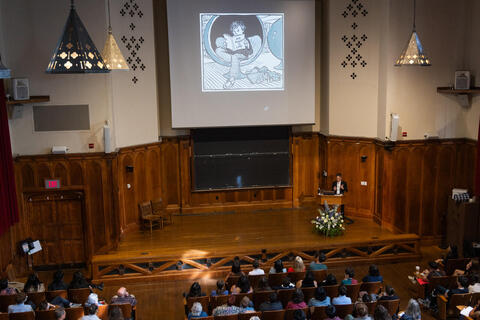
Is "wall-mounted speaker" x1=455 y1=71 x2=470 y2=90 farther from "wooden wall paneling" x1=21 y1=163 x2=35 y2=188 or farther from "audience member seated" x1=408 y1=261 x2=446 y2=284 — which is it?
"wooden wall paneling" x1=21 y1=163 x2=35 y2=188

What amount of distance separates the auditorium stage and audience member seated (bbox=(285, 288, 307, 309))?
3782 millimetres

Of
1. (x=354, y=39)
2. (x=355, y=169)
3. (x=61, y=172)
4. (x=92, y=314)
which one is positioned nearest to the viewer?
(x=92, y=314)

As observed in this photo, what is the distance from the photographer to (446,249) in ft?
44.0

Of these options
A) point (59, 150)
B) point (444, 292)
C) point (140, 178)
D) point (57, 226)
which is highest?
point (59, 150)

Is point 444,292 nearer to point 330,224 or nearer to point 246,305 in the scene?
point 330,224

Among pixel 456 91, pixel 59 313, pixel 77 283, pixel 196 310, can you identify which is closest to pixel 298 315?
pixel 196 310

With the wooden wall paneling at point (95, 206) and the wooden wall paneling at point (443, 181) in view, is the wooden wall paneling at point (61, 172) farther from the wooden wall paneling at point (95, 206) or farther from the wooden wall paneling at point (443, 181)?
the wooden wall paneling at point (443, 181)

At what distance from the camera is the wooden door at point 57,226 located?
1260cm

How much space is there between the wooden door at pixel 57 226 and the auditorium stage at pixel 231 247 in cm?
115

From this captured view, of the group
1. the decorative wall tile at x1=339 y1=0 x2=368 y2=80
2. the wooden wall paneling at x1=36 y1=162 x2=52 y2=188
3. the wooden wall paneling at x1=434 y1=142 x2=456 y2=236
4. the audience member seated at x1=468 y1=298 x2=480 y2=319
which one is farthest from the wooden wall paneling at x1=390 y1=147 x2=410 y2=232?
the wooden wall paneling at x1=36 y1=162 x2=52 y2=188

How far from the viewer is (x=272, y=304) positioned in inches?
328

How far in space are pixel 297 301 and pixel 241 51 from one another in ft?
27.0

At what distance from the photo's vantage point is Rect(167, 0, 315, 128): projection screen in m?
14.2

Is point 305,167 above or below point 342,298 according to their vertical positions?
above
